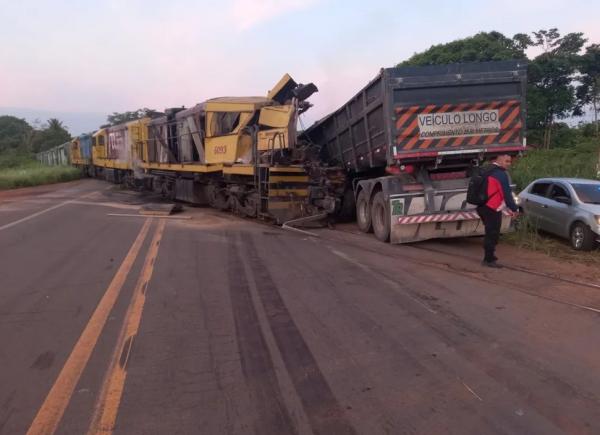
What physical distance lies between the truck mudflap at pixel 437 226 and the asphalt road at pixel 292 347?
1.40 metres

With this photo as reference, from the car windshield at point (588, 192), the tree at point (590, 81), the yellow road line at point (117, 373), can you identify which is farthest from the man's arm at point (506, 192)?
the tree at point (590, 81)

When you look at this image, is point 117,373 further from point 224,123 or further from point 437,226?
point 224,123

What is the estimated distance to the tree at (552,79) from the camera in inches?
1241

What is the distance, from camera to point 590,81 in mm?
32375

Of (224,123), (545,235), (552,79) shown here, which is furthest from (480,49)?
(545,235)

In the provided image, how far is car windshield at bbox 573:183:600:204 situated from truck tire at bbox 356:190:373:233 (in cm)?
418

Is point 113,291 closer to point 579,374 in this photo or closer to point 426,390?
point 426,390

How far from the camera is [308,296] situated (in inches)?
260

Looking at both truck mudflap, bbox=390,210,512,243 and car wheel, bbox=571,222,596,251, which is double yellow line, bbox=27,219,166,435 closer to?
truck mudflap, bbox=390,210,512,243

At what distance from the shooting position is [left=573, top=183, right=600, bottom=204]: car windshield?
10.8 metres

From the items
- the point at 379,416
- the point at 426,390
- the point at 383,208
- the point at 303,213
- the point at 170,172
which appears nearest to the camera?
the point at 379,416

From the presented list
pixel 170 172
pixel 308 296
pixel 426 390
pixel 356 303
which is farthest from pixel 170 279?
pixel 170 172

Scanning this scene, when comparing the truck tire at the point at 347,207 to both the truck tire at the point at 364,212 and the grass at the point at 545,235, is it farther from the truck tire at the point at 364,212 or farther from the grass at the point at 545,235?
the grass at the point at 545,235

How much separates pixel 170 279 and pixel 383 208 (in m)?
4.99
